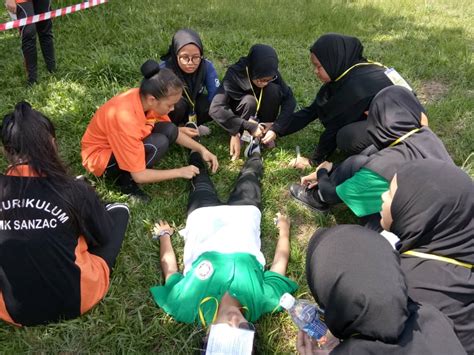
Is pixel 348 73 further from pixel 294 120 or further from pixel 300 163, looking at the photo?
pixel 300 163

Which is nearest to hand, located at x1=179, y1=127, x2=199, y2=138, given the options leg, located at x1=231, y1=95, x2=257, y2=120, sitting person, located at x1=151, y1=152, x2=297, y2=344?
leg, located at x1=231, y1=95, x2=257, y2=120

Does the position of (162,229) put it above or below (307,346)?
above

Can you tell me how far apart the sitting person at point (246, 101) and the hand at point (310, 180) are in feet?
2.09

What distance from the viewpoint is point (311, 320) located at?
2.07 meters

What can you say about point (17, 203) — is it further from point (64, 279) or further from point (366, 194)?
point (366, 194)

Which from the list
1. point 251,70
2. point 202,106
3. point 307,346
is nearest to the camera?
point 307,346

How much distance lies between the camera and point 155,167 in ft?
11.4

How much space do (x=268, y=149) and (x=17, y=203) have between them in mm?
2417

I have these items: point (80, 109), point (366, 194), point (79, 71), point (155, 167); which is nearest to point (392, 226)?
point (366, 194)

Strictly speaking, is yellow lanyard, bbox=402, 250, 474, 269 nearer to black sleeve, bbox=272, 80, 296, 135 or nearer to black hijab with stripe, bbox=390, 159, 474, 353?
black hijab with stripe, bbox=390, 159, 474, 353

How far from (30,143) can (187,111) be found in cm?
199

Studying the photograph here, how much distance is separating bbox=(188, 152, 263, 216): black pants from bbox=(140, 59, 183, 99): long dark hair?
79cm

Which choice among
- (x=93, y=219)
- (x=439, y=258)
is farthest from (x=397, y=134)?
(x=93, y=219)

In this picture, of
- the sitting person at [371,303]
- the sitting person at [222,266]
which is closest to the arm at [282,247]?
the sitting person at [222,266]
